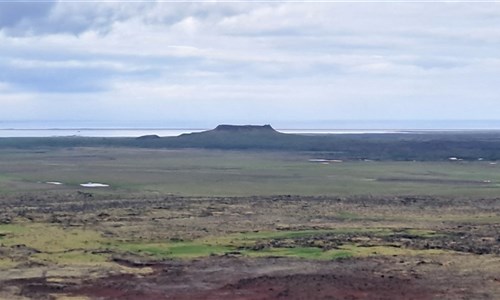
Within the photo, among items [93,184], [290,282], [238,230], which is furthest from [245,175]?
[290,282]

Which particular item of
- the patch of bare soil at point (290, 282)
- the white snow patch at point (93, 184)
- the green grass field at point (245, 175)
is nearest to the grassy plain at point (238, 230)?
the patch of bare soil at point (290, 282)

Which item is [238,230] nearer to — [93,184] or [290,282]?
[290,282]

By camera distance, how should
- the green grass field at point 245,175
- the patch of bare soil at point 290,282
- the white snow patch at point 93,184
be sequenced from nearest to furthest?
the patch of bare soil at point 290,282
the green grass field at point 245,175
the white snow patch at point 93,184

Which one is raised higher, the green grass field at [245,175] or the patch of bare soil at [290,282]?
the green grass field at [245,175]

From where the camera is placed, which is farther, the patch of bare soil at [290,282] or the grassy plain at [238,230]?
the grassy plain at [238,230]

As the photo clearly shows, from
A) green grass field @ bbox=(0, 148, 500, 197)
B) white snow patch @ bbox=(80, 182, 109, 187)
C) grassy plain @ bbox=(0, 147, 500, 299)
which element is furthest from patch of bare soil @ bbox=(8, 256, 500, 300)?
white snow patch @ bbox=(80, 182, 109, 187)

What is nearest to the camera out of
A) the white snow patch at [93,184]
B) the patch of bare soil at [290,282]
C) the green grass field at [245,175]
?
the patch of bare soil at [290,282]

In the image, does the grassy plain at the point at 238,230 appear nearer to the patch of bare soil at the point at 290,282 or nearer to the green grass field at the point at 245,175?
the patch of bare soil at the point at 290,282

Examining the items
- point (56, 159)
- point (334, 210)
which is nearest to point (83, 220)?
point (334, 210)

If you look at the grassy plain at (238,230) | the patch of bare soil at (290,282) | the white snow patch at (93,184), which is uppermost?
the white snow patch at (93,184)
